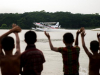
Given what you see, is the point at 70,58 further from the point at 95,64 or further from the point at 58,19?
the point at 58,19

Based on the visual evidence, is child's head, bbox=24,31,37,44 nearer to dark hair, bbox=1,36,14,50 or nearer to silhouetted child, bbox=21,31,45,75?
silhouetted child, bbox=21,31,45,75

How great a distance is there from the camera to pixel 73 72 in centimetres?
249

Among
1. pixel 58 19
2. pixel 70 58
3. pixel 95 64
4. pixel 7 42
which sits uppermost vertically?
pixel 7 42

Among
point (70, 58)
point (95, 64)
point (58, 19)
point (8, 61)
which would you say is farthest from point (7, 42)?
point (58, 19)

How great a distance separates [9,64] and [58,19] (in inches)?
3308

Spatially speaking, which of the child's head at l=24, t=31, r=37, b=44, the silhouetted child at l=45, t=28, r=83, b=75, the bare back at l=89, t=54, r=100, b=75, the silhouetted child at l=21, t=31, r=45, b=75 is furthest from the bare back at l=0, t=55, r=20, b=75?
the bare back at l=89, t=54, r=100, b=75

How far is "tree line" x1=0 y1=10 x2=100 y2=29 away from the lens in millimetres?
82062

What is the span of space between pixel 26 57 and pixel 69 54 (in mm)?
622

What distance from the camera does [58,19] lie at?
281 ft

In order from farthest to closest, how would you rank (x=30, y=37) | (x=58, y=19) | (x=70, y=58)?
1. (x=58, y=19)
2. (x=70, y=58)
3. (x=30, y=37)

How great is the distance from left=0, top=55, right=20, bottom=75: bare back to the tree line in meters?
80.1

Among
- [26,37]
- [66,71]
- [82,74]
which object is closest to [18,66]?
[26,37]

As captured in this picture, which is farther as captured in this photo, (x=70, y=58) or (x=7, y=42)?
(x=70, y=58)

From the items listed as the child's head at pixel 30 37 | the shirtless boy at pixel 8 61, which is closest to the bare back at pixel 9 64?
the shirtless boy at pixel 8 61
